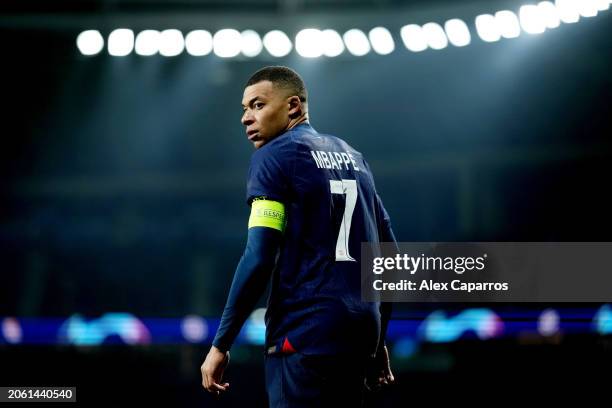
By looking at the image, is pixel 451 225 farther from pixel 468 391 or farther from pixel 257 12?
pixel 468 391

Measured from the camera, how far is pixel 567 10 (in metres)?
8.50

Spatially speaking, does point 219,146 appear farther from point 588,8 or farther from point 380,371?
point 380,371

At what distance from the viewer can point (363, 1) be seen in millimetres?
9055

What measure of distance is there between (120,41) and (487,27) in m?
4.53

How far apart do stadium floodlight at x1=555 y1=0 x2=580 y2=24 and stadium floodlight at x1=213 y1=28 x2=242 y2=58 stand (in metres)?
3.83

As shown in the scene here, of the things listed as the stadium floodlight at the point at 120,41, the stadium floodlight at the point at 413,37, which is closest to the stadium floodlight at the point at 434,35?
the stadium floodlight at the point at 413,37

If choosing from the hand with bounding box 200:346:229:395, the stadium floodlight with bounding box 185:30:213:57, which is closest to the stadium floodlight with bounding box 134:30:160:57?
the stadium floodlight with bounding box 185:30:213:57

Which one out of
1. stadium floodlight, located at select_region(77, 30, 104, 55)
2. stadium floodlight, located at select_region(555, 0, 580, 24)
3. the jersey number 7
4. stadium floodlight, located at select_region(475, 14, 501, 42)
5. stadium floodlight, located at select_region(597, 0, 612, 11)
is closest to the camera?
the jersey number 7

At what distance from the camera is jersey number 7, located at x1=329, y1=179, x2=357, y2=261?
7.43ft

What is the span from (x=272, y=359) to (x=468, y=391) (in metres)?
4.42

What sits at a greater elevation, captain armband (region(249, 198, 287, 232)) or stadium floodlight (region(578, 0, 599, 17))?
stadium floodlight (region(578, 0, 599, 17))

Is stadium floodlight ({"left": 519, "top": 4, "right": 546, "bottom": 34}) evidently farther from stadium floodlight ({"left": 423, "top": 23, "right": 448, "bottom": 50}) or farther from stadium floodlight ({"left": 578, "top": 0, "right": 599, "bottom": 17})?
stadium floodlight ({"left": 423, "top": 23, "right": 448, "bottom": 50})

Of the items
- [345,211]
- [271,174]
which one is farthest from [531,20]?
[271,174]

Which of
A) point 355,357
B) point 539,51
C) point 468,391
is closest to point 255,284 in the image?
point 355,357
